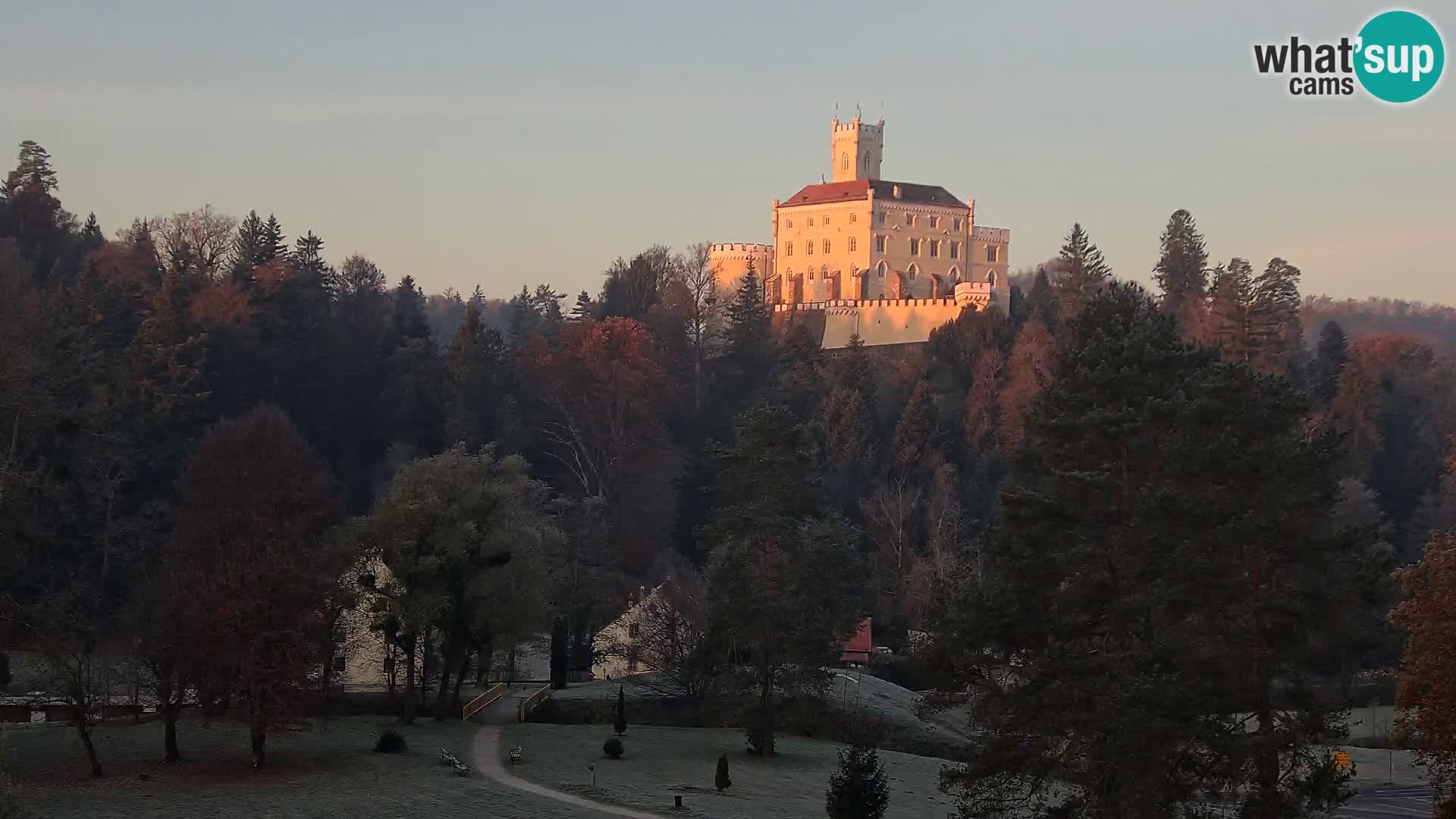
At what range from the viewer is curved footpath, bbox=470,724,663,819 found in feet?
109

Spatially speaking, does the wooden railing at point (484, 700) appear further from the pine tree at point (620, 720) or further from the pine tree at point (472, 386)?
the pine tree at point (472, 386)

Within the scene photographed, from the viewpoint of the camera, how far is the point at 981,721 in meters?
29.6

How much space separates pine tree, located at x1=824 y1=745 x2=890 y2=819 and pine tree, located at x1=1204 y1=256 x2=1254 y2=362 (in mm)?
56627

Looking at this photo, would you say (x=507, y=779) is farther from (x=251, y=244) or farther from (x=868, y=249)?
(x=868, y=249)

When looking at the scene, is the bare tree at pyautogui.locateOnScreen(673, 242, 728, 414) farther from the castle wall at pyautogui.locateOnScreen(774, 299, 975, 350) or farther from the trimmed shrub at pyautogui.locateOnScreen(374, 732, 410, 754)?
the trimmed shrub at pyautogui.locateOnScreen(374, 732, 410, 754)

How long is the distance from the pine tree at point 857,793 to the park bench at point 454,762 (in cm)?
933

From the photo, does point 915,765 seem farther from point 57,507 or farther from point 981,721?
point 57,507

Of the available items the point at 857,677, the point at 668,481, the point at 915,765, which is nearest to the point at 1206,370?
the point at 915,765

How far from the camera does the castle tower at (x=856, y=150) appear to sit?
433 feet

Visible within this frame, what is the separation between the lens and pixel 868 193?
12256 centimetres

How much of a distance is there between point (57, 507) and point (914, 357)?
168 ft

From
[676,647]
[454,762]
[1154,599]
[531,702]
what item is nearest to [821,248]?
[676,647]

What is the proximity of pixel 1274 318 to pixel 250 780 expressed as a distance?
63.6 metres

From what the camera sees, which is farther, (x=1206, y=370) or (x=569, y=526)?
(x=569, y=526)
